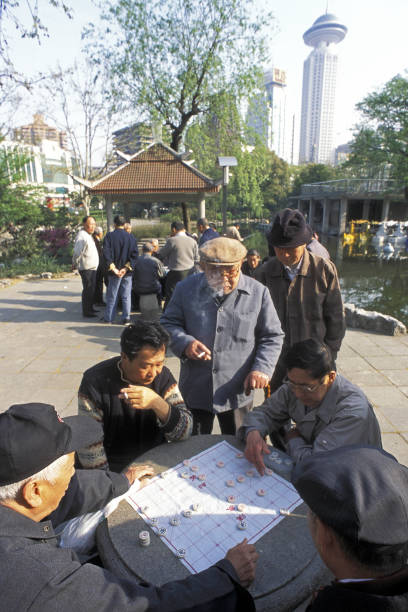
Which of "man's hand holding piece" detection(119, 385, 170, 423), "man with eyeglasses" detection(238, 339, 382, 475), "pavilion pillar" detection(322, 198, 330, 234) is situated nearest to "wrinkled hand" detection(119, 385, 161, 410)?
"man's hand holding piece" detection(119, 385, 170, 423)

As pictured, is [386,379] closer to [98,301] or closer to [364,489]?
[364,489]

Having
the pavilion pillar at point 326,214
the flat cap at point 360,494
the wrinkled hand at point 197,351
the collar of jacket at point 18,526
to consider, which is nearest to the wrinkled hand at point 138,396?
the wrinkled hand at point 197,351

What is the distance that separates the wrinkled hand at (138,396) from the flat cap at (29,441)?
22.0 inches

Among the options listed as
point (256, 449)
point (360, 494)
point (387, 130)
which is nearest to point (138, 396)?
point (256, 449)

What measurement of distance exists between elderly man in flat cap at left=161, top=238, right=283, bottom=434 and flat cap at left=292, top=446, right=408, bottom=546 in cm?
134

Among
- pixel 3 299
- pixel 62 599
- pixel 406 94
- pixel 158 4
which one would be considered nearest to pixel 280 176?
pixel 406 94

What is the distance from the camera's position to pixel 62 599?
0.88 meters

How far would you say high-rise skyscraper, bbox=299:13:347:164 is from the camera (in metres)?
160

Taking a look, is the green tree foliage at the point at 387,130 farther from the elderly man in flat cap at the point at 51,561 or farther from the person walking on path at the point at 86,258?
the elderly man in flat cap at the point at 51,561

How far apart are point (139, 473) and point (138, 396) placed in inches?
14.1

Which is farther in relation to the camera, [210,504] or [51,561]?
[210,504]

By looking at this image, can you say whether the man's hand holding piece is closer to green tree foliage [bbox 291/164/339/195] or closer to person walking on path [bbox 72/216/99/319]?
person walking on path [bbox 72/216/99/319]

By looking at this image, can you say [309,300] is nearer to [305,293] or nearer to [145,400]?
[305,293]

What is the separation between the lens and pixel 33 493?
46.8 inches
